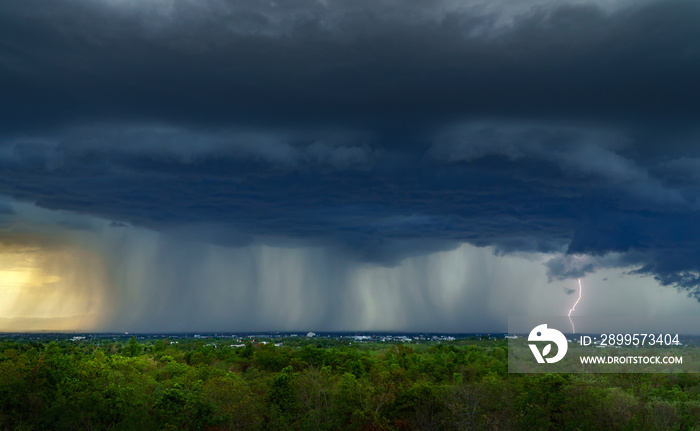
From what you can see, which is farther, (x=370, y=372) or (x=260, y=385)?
(x=370, y=372)

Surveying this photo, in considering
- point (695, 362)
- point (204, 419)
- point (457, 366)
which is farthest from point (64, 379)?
point (695, 362)

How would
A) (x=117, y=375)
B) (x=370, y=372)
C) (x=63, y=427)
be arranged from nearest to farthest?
(x=63, y=427), (x=117, y=375), (x=370, y=372)

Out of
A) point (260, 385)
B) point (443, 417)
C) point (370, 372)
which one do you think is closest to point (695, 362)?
point (370, 372)

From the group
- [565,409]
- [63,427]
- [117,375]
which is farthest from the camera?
[117,375]

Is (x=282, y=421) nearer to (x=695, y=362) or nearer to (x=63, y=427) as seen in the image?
(x=63, y=427)

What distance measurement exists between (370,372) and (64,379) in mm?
58667

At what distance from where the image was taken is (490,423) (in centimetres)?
7331

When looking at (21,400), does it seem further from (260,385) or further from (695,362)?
(695,362)

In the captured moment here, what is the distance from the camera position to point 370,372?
124m

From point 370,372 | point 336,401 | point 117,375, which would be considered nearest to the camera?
point 336,401

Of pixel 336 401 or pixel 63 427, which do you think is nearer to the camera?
pixel 63 427

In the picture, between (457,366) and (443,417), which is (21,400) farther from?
(457,366)

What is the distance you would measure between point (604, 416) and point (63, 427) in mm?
64622

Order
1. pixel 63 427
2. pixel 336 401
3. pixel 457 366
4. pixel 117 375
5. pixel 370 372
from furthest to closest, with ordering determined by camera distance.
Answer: pixel 457 366, pixel 370 372, pixel 117 375, pixel 336 401, pixel 63 427
